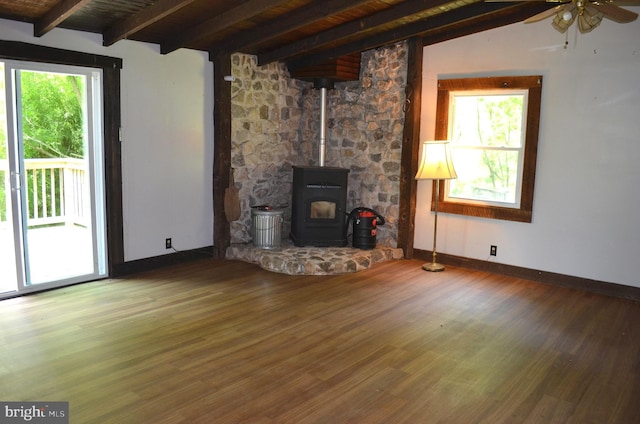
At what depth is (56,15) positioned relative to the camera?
4172 millimetres

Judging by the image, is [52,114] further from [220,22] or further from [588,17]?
[588,17]

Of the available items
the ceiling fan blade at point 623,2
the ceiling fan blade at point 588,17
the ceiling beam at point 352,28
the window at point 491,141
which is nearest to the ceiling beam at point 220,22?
the ceiling beam at point 352,28

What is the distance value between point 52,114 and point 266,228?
279cm

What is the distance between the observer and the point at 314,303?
474 cm

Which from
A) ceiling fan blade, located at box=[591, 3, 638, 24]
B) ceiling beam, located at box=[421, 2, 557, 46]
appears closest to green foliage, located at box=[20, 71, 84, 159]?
ceiling beam, located at box=[421, 2, 557, 46]

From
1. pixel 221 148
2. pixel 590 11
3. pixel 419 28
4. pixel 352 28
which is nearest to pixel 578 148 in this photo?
pixel 419 28

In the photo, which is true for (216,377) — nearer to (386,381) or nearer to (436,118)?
(386,381)

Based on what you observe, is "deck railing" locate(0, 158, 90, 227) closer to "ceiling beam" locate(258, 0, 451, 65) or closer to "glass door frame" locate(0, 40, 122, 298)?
"glass door frame" locate(0, 40, 122, 298)

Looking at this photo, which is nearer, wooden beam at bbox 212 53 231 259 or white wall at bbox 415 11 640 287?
white wall at bbox 415 11 640 287

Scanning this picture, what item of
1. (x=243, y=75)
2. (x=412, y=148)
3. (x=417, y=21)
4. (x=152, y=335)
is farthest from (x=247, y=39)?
(x=152, y=335)

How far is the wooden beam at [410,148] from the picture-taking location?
6285 millimetres

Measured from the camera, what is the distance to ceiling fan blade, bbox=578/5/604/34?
3.28 m

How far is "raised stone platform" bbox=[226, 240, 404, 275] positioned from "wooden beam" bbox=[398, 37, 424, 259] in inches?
10.8

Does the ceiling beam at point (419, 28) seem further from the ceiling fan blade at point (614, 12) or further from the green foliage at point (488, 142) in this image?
the ceiling fan blade at point (614, 12)
